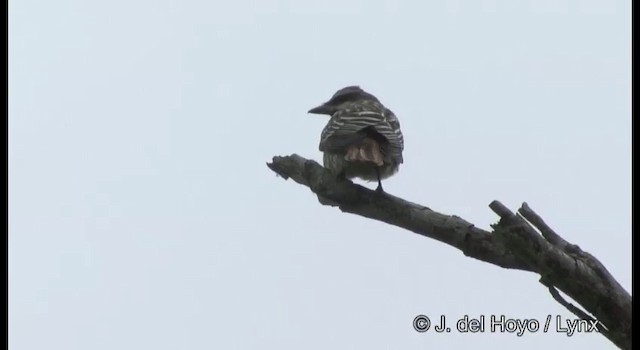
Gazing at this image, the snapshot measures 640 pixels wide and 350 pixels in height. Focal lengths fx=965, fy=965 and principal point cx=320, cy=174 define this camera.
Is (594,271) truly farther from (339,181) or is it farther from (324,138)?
(324,138)

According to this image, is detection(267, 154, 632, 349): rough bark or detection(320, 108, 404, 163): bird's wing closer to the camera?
detection(267, 154, 632, 349): rough bark

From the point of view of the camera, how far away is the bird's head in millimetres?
10328

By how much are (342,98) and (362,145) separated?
2.41 m

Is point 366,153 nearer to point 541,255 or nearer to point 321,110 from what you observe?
point 321,110

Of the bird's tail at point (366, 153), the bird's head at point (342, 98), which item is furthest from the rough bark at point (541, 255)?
the bird's head at point (342, 98)

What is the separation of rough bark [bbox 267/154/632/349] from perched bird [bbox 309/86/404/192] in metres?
1.81

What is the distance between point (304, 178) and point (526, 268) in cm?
282

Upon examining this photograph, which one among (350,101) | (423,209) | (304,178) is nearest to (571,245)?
(423,209)

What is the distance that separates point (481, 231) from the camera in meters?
5.46

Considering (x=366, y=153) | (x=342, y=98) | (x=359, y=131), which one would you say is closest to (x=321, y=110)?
(x=342, y=98)

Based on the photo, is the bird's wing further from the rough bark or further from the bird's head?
the rough bark

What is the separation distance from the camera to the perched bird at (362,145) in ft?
26.4

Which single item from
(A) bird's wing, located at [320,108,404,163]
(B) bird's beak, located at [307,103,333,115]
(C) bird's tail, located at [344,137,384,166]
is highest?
(B) bird's beak, located at [307,103,333,115]

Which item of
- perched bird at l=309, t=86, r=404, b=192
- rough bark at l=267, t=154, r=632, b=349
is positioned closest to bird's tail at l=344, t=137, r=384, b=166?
perched bird at l=309, t=86, r=404, b=192
